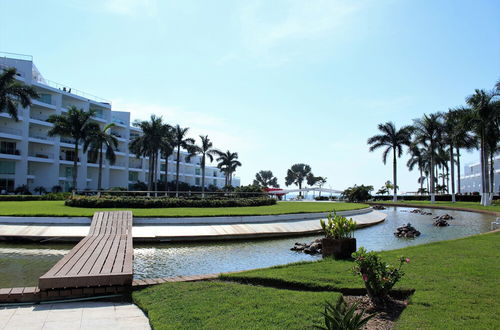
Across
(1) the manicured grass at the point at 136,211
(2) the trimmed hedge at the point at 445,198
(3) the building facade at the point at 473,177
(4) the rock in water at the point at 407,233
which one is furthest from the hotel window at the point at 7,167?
(3) the building facade at the point at 473,177

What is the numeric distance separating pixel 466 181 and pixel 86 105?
88.5 meters

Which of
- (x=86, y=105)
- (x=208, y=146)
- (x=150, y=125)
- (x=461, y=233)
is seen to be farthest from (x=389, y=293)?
(x=86, y=105)

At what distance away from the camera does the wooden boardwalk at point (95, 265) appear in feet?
23.2

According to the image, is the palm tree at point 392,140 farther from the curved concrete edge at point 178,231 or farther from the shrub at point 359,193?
the curved concrete edge at point 178,231

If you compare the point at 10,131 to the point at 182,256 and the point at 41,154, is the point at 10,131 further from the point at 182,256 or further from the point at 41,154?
the point at 182,256

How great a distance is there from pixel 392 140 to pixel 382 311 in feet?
190

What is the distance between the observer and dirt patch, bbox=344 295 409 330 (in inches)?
221

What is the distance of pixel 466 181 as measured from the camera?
302 ft

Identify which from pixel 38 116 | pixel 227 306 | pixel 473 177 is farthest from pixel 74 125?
pixel 473 177

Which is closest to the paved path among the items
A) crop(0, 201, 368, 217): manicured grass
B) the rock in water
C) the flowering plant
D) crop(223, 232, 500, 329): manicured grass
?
crop(223, 232, 500, 329): manicured grass

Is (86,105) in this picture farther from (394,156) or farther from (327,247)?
(327,247)

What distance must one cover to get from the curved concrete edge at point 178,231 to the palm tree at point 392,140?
43507 millimetres

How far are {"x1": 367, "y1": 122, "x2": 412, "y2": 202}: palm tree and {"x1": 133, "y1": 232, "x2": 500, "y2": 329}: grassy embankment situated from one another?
5276 cm

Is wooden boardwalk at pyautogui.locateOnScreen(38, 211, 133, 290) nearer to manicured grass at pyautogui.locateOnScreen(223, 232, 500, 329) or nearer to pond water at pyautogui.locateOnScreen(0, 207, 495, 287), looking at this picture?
pond water at pyautogui.locateOnScreen(0, 207, 495, 287)
